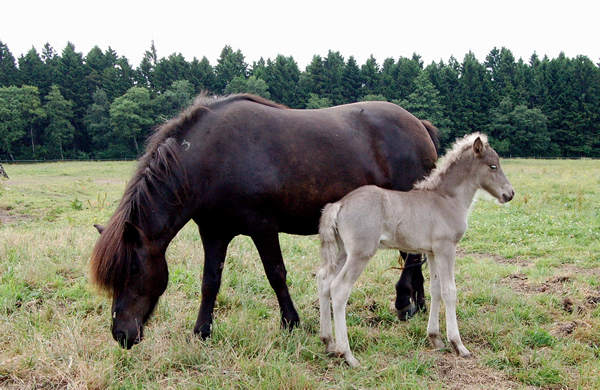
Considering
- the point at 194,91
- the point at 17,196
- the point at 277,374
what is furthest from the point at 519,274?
the point at 194,91

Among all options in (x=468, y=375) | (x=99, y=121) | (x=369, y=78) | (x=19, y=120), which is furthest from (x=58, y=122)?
(x=468, y=375)

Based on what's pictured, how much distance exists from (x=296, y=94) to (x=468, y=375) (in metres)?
61.4

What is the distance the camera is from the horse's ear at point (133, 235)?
11.2 ft

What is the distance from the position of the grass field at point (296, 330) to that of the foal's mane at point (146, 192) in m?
0.72

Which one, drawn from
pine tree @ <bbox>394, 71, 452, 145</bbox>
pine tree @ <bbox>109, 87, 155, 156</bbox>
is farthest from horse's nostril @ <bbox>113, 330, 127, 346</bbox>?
pine tree @ <bbox>394, 71, 452, 145</bbox>

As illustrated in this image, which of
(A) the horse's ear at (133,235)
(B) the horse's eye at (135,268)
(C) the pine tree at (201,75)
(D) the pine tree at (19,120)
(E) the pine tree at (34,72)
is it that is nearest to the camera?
(A) the horse's ear at (133,235)

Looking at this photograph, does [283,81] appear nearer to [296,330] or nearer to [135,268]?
[296,330]

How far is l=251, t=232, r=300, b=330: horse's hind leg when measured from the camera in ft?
13.5

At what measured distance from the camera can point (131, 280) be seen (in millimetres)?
3572

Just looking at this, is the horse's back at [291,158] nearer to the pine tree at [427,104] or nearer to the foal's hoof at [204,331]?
the foal's hoof at [204,331]

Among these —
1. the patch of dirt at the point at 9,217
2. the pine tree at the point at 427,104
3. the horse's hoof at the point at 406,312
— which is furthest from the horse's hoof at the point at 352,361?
the pine tree at the point at 427,104

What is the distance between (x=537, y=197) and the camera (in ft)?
46.2

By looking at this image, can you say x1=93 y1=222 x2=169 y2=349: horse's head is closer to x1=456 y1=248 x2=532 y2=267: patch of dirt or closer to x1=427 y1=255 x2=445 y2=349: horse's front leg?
x1=427 y1=255 x2=445 y2=349: horse's front leg

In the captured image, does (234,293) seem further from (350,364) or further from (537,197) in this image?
(537,197)
